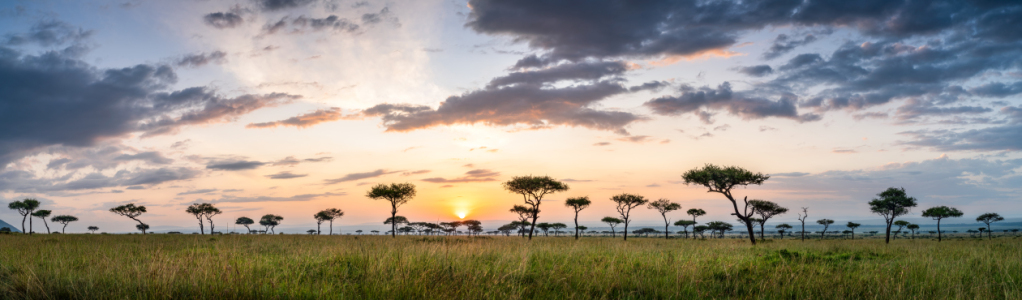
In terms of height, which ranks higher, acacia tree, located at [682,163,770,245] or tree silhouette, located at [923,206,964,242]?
acacia tree, located at [682,163,770,245]

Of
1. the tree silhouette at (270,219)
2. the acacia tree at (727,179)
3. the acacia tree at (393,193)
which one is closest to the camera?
the acacia tree at (727,179)

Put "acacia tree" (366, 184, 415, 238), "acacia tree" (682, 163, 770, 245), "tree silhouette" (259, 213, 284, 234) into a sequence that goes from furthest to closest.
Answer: "tree silhouette" (259, 213, 284, 234)
"acacia tree" (366, 184, 415, 238)
"acacia tree" (682, 163, 770, 245)

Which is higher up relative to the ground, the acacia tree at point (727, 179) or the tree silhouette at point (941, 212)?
the acacia tree at point (727, 179)

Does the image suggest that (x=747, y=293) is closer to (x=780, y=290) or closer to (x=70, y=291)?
(x=780, y=290)

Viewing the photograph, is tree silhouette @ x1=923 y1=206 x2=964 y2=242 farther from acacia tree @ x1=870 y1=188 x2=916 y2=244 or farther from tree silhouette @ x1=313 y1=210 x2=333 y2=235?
tree silhouette @ x1=313 y1=210 x2=333 y2=235

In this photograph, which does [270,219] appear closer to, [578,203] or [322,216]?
[322,216]

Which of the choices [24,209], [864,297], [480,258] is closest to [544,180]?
[480,258]

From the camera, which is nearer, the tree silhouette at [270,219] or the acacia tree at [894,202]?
the acacia tree at [894,202]

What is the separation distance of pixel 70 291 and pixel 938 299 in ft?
41.9

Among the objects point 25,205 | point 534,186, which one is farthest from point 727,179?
point 25,205

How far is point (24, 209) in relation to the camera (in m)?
78.6

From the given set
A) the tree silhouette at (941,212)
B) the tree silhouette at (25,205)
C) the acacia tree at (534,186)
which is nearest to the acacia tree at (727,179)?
the acacia tree at (534,186)

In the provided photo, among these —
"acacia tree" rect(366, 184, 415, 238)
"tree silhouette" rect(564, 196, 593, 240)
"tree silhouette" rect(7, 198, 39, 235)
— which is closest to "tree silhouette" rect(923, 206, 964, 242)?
"tree silhouette" rect(564, 196, 593, 240)

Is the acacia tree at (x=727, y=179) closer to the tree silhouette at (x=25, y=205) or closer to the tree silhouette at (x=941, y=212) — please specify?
the tree silhouette at (x=941, y=212)
